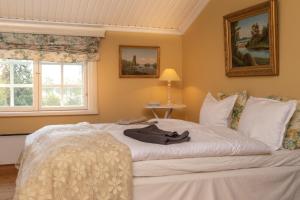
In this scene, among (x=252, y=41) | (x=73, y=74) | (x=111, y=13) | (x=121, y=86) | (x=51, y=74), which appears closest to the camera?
(x=252, y=41)

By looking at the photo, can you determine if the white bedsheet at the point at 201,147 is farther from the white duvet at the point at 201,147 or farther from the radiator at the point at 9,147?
the radiator at the point at 9,147

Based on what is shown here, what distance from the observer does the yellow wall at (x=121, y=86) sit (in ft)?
16.0

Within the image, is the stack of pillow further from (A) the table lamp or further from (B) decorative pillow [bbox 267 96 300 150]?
(A) the table lamp

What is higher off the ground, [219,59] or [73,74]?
[219,59]

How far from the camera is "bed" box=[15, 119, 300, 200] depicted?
2.40 meters

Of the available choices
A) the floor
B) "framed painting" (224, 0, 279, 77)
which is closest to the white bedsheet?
"framed painting" (224, 0, 279, 77)

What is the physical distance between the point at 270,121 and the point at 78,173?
5.47ft

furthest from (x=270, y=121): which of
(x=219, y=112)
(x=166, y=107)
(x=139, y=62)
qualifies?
(x=139, y=62)

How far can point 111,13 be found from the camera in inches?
182

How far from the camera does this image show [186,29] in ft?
17.0

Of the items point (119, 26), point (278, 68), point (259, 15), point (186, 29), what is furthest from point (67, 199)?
point (186, 29)

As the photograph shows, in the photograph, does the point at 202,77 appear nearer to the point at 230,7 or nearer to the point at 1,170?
the point at 230,7

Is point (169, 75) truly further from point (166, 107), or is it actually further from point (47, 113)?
point (47, 113)

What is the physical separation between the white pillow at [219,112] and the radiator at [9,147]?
2.59 m
